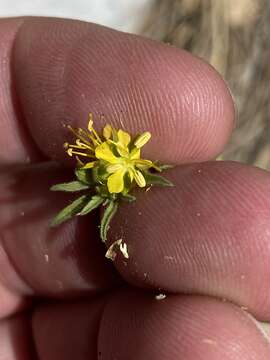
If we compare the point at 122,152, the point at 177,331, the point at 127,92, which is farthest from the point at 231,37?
the point at 177,331

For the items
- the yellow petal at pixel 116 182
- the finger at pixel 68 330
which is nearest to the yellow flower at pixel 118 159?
the yellow petal at pixel 116 182

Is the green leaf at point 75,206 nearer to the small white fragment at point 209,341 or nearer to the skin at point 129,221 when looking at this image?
the skin at point 129,221

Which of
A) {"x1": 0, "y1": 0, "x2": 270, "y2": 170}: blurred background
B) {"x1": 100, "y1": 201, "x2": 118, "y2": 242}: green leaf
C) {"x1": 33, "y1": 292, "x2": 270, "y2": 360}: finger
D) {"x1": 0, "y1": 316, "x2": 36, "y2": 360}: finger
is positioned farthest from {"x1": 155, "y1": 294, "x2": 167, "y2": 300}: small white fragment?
{"x1": 0, "y1": 0, "x2": 270, "y2": 170}: blurred background

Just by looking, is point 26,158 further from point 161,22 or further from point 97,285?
point 161,22

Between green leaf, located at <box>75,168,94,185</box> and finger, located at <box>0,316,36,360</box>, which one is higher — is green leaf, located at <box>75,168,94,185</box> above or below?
above

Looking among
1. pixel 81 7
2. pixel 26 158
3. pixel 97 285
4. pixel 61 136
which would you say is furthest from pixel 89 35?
pixel 81 7

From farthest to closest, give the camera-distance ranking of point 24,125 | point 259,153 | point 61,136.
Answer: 1. point 259,153
2. point 24,125
3. point 61,136

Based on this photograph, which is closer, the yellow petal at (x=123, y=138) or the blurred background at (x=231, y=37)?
the yellow petal at (x=123, y=138)

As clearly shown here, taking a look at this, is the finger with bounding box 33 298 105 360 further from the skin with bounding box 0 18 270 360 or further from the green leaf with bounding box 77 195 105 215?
the green leaf with bounding box 77 195 105 215
